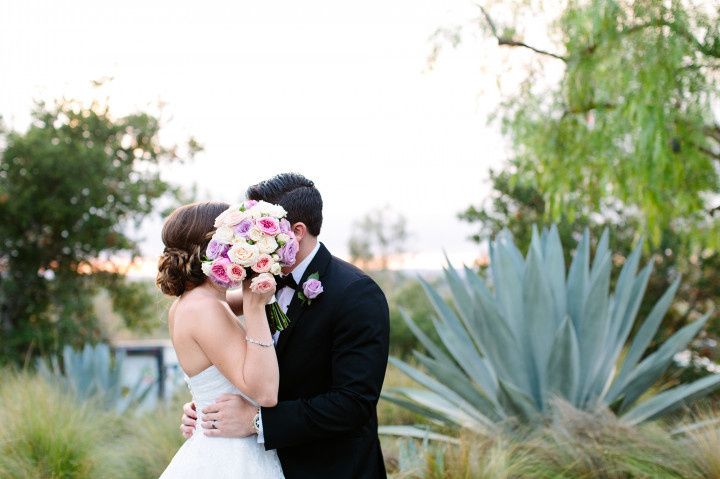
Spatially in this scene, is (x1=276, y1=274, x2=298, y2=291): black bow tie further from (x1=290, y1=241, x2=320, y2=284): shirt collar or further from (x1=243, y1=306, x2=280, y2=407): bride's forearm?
(x1=243, y1=306, x2=280, y2=407): bride's forearm

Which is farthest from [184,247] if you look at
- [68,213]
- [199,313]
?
[68,213]

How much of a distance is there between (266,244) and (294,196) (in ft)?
→ 1.11

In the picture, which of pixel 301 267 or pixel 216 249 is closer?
pixel 216 249

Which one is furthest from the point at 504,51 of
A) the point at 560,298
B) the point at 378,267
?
the point at 378,267

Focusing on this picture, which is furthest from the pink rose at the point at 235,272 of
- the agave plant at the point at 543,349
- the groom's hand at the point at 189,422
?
the agave plant at the point at 543,349

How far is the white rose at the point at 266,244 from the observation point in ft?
9.48

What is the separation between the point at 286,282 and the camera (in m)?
3.30

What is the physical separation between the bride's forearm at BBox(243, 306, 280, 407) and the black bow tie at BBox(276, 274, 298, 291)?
0.31 m

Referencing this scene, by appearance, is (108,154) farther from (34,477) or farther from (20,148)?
(34,477)

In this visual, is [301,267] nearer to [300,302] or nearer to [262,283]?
[300,302]

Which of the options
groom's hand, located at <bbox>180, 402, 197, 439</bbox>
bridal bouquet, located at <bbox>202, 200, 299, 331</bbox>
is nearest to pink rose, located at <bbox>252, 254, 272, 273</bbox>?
bridal bouquet, located at <bbox>202, 200, 299, 331</bbox>

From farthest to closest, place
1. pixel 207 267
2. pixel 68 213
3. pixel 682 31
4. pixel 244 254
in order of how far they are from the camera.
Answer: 1. pixel 68 213
2. pixel 682 31
3. pixel 207 267
4. pixel 244 254

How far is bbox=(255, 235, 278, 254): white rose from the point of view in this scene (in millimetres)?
2891

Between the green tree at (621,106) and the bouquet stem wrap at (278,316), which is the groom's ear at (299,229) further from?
the green tree at (621,106)
